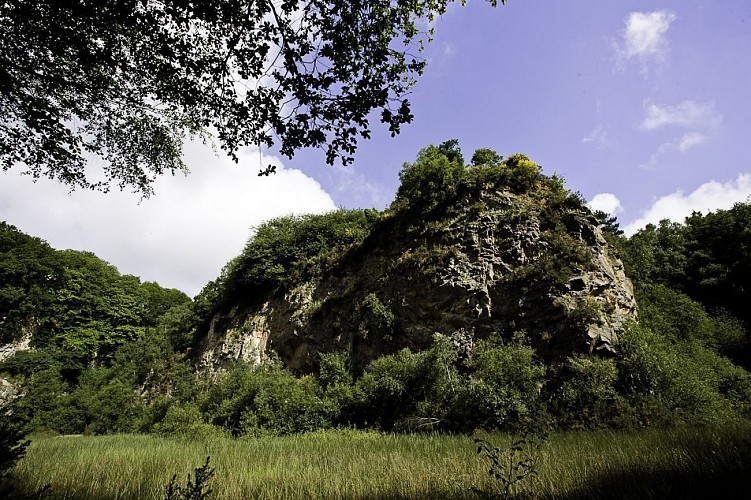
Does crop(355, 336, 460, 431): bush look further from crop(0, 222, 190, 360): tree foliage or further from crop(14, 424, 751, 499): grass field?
crop(0, 222, 190, 360): tree foliage

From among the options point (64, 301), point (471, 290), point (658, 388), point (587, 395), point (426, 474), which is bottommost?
point (426, 474)

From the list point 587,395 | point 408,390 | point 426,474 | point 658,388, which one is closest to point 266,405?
point 408,390

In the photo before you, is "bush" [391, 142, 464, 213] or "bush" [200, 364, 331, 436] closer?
"bush" [200, 364, 331, 436]

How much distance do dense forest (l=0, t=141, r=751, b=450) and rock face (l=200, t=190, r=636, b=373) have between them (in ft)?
1.88

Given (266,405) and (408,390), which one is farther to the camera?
(266,405)

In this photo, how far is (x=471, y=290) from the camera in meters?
14.5

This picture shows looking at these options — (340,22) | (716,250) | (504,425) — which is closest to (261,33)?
(340,22)

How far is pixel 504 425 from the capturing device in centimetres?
1012

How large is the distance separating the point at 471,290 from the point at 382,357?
4.81 m

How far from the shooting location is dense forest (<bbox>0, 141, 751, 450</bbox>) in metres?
10.8

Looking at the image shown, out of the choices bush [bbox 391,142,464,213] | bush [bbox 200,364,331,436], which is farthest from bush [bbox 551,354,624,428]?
bush [bbox 391,142,464,213]

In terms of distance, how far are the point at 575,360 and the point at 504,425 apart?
3.60 m

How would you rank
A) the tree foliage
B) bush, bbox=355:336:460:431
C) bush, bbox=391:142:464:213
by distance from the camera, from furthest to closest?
1. the tree foliage
2. bush, bbox=391:142:464:213
3. bush, bbox=355:336:460:431

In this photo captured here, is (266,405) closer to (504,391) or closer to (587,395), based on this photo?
(504,391)
